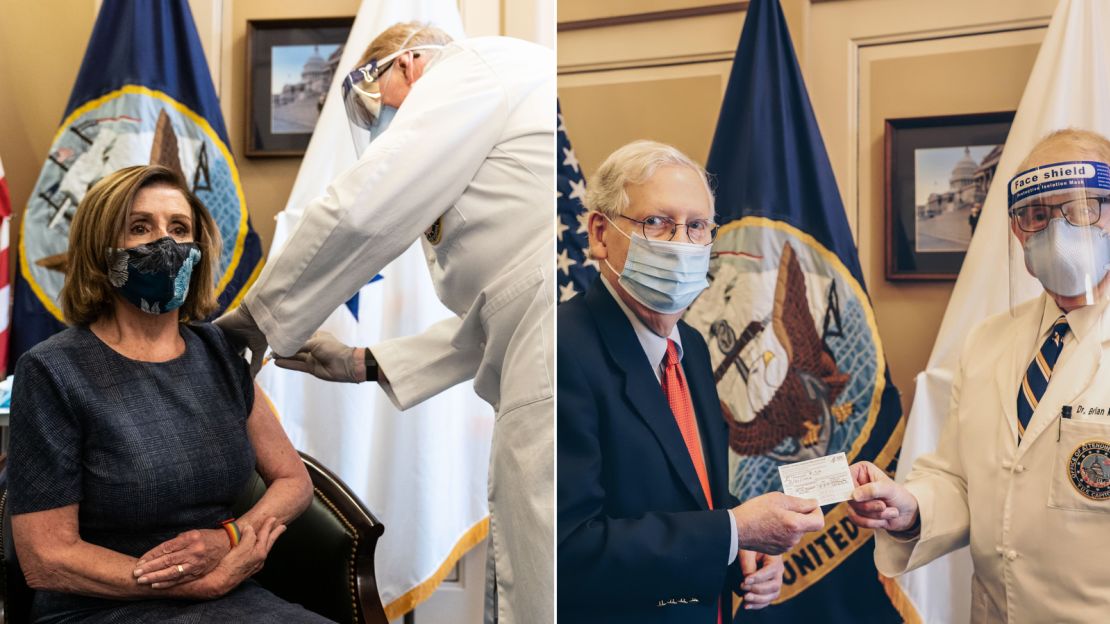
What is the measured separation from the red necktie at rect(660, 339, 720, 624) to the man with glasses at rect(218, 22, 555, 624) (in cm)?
15

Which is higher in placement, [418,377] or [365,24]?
[365,24]

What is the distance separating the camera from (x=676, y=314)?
88 cm

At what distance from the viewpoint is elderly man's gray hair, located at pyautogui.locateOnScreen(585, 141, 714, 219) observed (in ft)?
2.88

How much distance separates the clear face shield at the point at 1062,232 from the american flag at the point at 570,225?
419mm

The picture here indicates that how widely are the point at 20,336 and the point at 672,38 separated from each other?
1.78 m

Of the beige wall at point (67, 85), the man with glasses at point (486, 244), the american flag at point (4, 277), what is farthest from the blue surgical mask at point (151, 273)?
the american flag at point (4, 277)

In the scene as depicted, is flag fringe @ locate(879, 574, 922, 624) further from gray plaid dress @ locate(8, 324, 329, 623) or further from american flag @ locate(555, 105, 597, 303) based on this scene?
gray plaid dress @ locate(8, 324, 329, 623)

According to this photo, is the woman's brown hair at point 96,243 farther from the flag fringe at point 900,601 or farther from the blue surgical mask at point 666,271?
the flag fringe at point 900,601

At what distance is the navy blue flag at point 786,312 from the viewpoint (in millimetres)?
855

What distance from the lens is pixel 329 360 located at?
156cm

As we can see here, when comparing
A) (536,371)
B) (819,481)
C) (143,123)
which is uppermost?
(143,123)

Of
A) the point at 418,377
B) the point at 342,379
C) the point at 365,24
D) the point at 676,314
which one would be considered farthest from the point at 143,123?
the point at 676,314

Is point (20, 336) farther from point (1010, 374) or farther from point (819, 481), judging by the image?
point (1010, 374)

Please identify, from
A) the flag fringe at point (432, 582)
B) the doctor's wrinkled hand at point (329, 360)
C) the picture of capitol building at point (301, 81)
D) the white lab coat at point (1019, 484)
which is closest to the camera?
the white lab coat at point (1019, 484)
